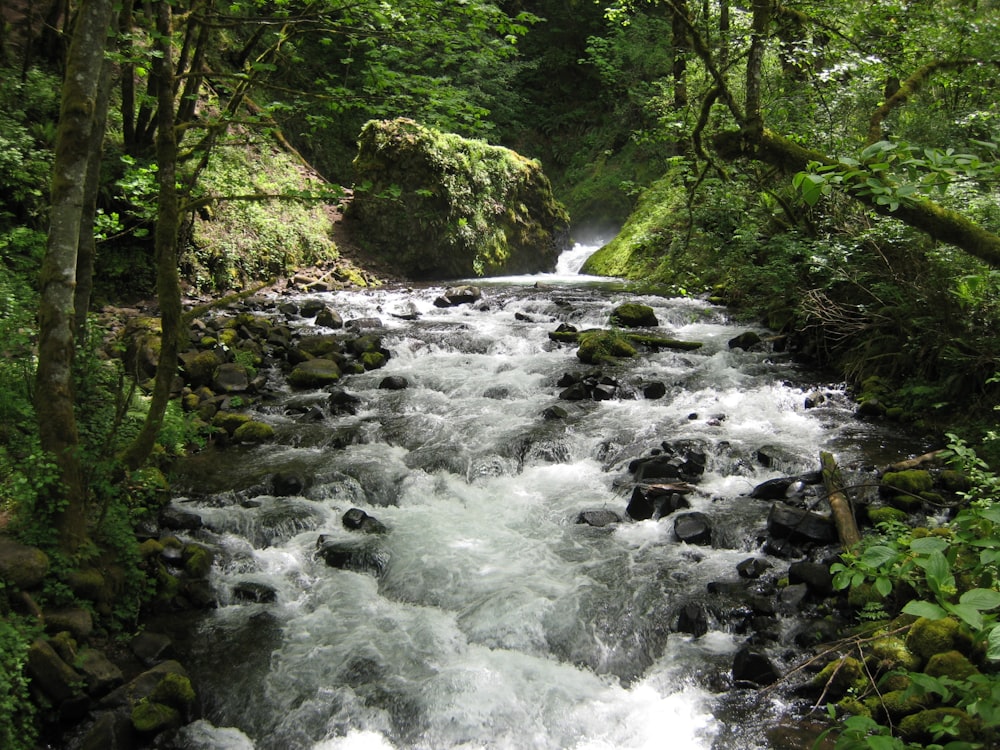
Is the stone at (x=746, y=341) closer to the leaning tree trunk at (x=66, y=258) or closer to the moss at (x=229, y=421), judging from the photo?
the moss at (x=229, y=421)

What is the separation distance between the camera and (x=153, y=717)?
152 inches

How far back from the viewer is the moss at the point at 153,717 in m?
3.82

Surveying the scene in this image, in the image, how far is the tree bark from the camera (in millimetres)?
5508

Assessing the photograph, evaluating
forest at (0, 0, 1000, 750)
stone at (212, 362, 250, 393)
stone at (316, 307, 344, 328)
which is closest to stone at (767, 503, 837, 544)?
forest at (0, 0, 1000, 750)

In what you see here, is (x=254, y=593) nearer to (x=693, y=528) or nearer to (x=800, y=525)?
(x=693, y=528)

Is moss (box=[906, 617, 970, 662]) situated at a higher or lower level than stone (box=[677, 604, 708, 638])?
higher

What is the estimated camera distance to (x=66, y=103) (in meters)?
4.05

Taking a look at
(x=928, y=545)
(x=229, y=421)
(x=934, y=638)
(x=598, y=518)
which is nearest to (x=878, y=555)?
(x=928, y=545)

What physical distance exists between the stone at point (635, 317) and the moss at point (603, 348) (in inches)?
47.4

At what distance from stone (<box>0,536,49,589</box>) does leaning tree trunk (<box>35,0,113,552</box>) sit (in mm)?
245

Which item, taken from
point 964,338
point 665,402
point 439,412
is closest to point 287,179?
point 439,412

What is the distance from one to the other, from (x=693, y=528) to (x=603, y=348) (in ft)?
17.4

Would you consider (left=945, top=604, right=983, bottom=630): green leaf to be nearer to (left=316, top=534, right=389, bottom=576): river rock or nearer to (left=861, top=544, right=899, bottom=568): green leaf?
(left=861, top=544, right=899, bottom=568): green leaf

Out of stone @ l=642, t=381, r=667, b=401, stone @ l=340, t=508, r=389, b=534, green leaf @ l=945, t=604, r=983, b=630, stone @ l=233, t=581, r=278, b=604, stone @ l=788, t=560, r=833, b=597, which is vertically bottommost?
stone @ l=233, t=581, r=278, b=604
